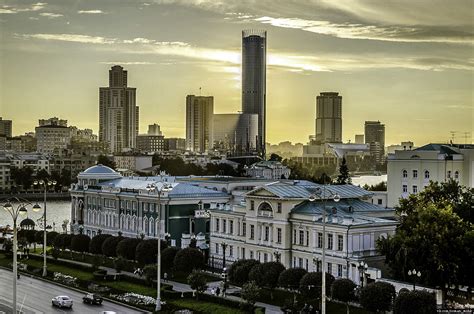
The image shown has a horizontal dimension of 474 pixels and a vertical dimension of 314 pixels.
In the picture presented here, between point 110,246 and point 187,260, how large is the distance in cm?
772

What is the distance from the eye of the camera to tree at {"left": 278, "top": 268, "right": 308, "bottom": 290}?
3147 centimetres

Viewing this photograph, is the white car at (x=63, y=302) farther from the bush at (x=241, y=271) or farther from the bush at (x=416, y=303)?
the bush at (x=416, y=303)

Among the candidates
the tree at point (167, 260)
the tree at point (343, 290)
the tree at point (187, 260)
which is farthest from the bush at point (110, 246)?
the tree at point (343, 290)

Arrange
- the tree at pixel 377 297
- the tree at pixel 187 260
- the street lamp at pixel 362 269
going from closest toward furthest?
1. the tree at pixel 377 297
2. the street lamp at pixel 362 269
3. the tree at pixel 187 260

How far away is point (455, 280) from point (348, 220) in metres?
5.80

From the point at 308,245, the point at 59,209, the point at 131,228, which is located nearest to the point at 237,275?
the point at 308,245

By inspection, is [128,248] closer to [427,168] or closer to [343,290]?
[343,290]

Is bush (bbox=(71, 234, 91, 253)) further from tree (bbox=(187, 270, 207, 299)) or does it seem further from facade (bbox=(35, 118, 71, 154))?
facade (bbox=(35, 118, 71, 154))

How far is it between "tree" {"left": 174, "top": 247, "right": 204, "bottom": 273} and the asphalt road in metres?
4.80

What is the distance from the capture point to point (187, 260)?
36406 mm

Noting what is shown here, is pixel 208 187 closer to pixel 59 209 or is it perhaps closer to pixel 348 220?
pixel 348 220

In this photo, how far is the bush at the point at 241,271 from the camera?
3334 centimetres

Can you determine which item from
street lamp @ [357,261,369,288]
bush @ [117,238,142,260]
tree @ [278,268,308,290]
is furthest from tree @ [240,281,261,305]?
bush @ [117,238,142,260]

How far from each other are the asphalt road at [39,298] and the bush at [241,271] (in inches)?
202
